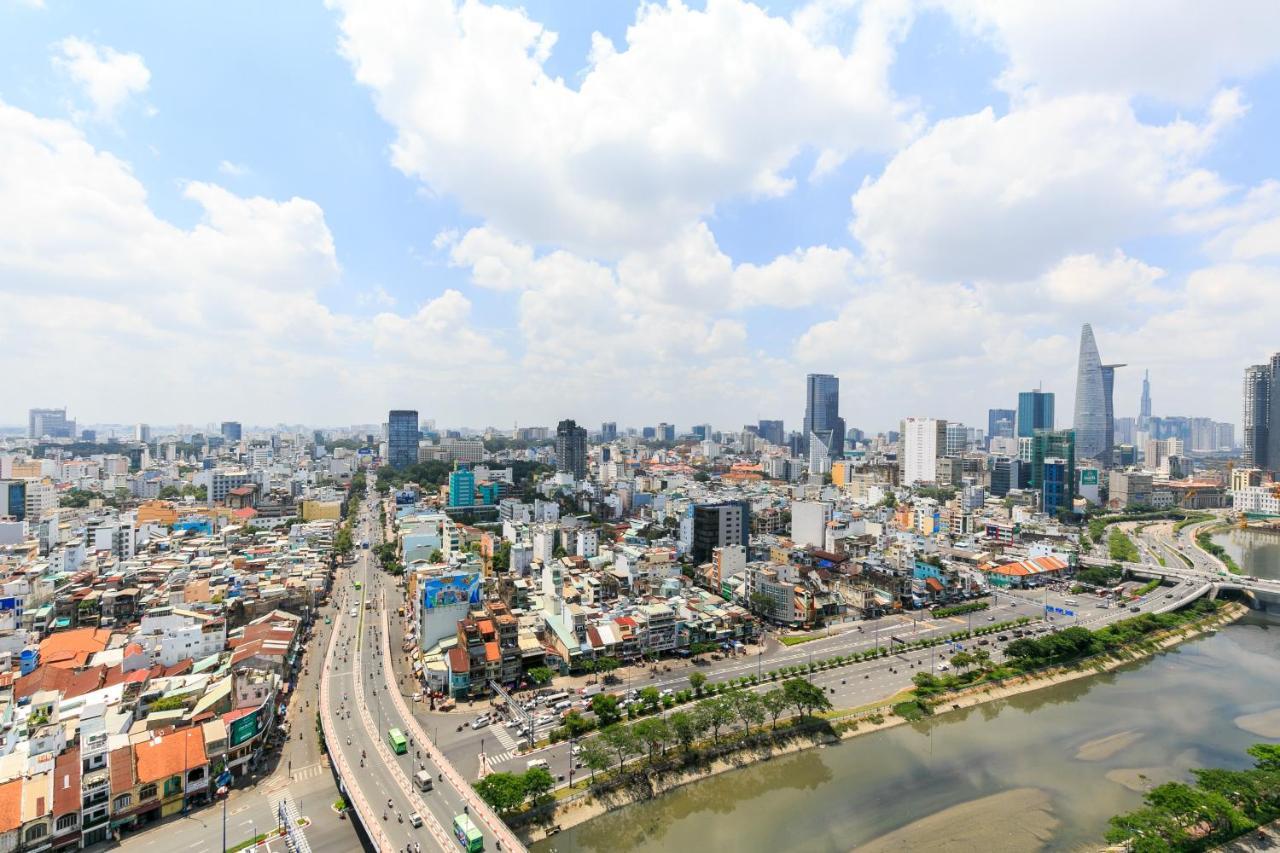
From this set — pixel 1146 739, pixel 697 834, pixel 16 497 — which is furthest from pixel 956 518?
A: pixel 16 497

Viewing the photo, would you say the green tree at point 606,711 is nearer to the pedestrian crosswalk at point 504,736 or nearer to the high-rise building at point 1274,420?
the pedestrian crosswalk at point 504,736

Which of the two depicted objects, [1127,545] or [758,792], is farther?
[1127,545]

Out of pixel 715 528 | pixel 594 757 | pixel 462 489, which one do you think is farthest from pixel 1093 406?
pixel 594 757

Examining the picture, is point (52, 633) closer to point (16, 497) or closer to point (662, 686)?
point (662, 686)

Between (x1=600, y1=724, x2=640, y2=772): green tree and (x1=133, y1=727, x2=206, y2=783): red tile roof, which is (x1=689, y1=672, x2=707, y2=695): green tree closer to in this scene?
(x1=600, y1=724, x2=640, y2=772): green tree

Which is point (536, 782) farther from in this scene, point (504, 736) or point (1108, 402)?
point (1108, 402)

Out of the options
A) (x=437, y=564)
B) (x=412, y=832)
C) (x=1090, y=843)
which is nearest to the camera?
(x=412, y=832)

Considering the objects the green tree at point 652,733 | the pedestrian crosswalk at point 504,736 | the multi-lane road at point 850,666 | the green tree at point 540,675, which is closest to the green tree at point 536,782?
the multi-lane road at point 850,666
